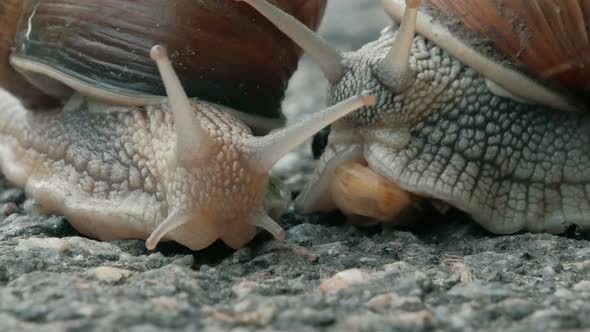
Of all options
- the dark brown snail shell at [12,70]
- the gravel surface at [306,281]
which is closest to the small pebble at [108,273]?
the gravel surface at [306,281]

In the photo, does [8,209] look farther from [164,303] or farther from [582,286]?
[582,286]

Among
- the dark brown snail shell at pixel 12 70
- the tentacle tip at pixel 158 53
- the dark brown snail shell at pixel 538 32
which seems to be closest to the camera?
the tentacle tip at pixel 158 53

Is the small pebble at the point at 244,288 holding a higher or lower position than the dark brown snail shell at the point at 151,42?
lower

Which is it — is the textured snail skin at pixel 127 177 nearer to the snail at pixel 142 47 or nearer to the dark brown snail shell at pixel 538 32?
the snail at pixel 142 47

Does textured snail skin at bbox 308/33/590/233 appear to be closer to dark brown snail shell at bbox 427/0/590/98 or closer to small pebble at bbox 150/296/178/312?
dark brown snail shell at bbox 427/0/590/98

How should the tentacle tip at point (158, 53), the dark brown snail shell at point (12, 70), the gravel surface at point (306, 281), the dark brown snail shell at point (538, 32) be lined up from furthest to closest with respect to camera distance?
the dark brown snail shell at point (12, 70)
the dark brown snail shell at point (538, 32)
the tentacle tip at point (158, 53)
the gravel surface at point (306, 281)
